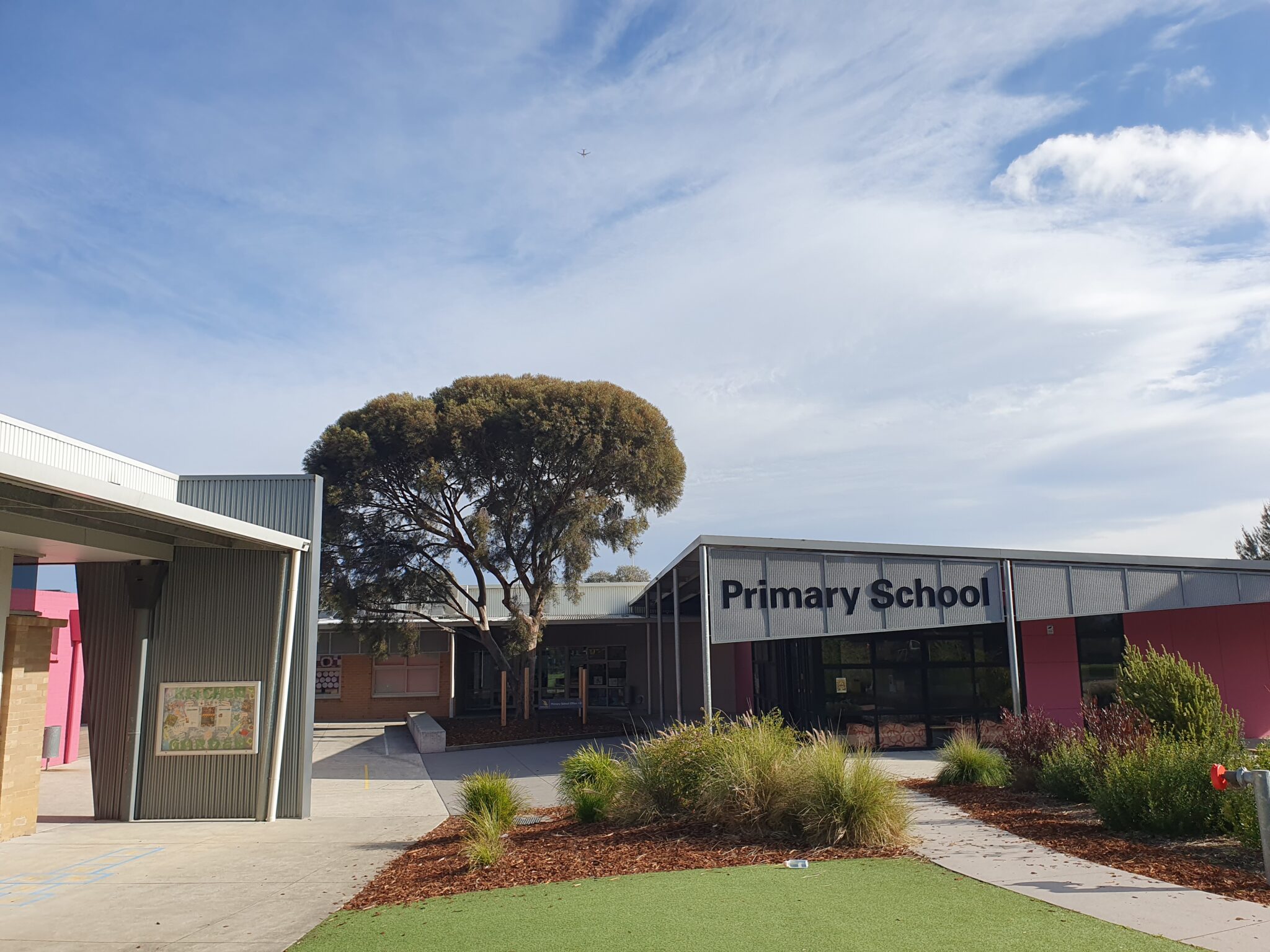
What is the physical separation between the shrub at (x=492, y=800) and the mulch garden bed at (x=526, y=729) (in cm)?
1246

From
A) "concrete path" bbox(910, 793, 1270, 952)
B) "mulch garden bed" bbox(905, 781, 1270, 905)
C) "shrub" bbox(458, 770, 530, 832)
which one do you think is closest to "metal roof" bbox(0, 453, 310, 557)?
"shrub" bbox(458, 770, 530, 832)

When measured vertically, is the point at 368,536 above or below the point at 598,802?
above

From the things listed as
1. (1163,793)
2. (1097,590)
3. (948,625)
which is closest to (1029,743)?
(1163,793)

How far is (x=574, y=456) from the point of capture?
928 inches

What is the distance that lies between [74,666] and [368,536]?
22.8 ft

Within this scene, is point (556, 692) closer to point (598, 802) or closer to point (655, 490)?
point (655, 490)

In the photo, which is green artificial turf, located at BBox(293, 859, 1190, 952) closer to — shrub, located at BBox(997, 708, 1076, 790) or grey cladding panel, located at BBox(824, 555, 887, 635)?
shrub, located at BBox(997, 708, 1076, 790)

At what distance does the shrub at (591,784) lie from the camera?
35.1 ft

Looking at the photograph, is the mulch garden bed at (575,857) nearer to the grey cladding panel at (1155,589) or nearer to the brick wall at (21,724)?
the brick wall at (21,724)

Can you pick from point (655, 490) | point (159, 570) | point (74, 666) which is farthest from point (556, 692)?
point (159, 570)

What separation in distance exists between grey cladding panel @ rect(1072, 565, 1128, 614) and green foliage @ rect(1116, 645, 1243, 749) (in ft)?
18.5

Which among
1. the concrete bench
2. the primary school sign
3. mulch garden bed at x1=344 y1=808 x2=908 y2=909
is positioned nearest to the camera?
mulch garden bed at x1=344 y1=808 x2=908 y2=909

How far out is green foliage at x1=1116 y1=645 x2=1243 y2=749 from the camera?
1130 centimetres

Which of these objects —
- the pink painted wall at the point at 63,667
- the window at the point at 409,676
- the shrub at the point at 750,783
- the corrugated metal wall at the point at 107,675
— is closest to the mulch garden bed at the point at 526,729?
the window at the point at 409,676
